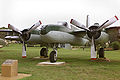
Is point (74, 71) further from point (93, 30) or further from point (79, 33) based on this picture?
point (79, 33)

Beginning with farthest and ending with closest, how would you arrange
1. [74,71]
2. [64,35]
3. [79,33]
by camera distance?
[79,33]
[64,35]
[74,71]

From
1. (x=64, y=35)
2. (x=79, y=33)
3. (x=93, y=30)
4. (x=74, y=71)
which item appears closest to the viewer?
(x=74, y=71)

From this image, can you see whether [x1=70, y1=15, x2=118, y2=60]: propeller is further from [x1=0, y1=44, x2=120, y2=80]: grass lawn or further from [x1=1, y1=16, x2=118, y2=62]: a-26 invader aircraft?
[x1=0, y1=44, x2=120, y2=80]: grass lawn

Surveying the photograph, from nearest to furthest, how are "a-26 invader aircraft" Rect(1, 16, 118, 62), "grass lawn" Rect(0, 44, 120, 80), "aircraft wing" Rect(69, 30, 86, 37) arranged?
1. "grass lawn" Rect(0, 44, 120, 80)
2. "a-26 invader aircraft" Rect(1, 16, 118, 62)
3. "aircraft wing" Rect(69, 30, 86, 37)

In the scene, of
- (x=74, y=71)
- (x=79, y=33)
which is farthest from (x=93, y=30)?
(x=74, y=71)

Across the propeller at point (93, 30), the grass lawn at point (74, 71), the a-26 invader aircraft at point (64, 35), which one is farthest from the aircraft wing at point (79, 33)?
the grass lawn at point (74, 71)

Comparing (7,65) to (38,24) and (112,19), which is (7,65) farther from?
(112,19)

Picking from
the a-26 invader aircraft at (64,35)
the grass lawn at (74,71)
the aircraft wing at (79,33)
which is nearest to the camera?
the grass lawn at (74,71)

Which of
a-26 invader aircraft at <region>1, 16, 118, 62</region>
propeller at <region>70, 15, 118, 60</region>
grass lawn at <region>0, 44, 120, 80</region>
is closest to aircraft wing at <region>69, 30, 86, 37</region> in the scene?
a-26 invader aircraft at <region>1, 16, 118, 62</region>

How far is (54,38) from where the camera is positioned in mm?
14898

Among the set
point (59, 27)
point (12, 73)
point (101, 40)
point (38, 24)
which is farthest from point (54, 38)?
point (12, 73)

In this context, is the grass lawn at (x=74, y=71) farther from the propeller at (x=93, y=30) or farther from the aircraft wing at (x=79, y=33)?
the aircraft wing at (x=79, y=33)

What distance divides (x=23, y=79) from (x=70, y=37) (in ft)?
28.6

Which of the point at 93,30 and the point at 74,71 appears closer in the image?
the point at 74,71
